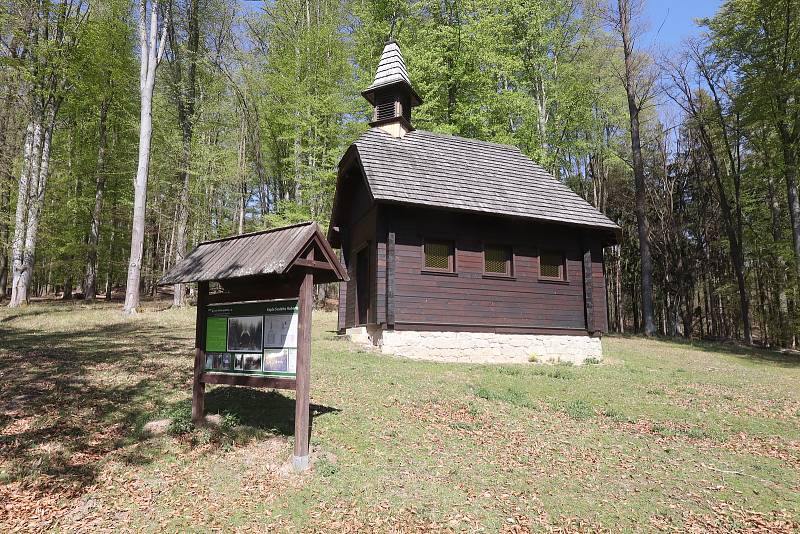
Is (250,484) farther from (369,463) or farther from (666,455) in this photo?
(666,455)

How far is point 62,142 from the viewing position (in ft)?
87.2

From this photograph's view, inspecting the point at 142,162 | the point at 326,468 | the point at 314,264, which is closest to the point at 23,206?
the point at 142,162

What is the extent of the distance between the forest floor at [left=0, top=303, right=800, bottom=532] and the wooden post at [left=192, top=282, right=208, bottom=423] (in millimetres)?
→ 204

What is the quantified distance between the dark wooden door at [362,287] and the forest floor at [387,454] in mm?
6008

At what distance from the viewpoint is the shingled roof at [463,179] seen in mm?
13617

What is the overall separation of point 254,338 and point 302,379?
3.06 feet

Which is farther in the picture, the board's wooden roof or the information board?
the information board

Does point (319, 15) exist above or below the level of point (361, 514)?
above

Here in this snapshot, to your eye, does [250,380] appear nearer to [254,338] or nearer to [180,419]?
[254,338]

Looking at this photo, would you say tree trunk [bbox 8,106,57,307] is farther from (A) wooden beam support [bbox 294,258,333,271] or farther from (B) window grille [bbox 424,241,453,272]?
(A) wooden beam support [bbox 294,258,333,271]

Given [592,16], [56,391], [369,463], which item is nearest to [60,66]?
[56,391]

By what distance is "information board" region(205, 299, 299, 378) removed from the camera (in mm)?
5711

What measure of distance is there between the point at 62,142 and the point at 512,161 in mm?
25968

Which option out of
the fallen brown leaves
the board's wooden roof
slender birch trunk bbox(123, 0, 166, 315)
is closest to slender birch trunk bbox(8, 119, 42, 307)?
slender birch trunk bbox(123, 0, 166, 315)
